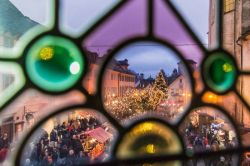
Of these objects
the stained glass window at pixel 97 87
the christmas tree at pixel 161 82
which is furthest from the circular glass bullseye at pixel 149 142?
the christmas tree at pixel 161 82

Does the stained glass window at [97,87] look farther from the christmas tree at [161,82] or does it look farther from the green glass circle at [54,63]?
the christmas tree at [161,82]

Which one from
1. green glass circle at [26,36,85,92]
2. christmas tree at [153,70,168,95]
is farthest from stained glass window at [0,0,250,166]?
christmas tree at [153,70,168,95]

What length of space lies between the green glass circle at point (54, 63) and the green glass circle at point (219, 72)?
13.3 inches

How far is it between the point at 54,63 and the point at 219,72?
0.44 meters

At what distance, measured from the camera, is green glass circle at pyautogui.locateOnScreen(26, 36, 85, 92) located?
770 millimetres

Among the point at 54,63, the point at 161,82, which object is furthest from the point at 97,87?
the point at 161,82

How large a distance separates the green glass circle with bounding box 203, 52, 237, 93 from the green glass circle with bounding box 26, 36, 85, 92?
1.11 ft

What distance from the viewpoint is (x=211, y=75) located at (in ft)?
3.26

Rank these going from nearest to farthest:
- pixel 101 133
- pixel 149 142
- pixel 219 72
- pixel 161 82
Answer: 1. pixel 149 142
2. pixel 219 72
3. pixel 101 133
4. pixel 161 82

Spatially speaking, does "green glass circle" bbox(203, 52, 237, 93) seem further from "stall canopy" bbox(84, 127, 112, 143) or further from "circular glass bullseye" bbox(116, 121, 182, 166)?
"stall canopy" bbox(84, 127, 112, 143)

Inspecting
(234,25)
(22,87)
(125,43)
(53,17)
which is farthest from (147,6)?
(234,25)

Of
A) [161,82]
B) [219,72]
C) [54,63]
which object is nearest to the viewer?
[54,63]

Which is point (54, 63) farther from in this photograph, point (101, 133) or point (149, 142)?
point (101, 133)

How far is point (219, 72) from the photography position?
1011mm
